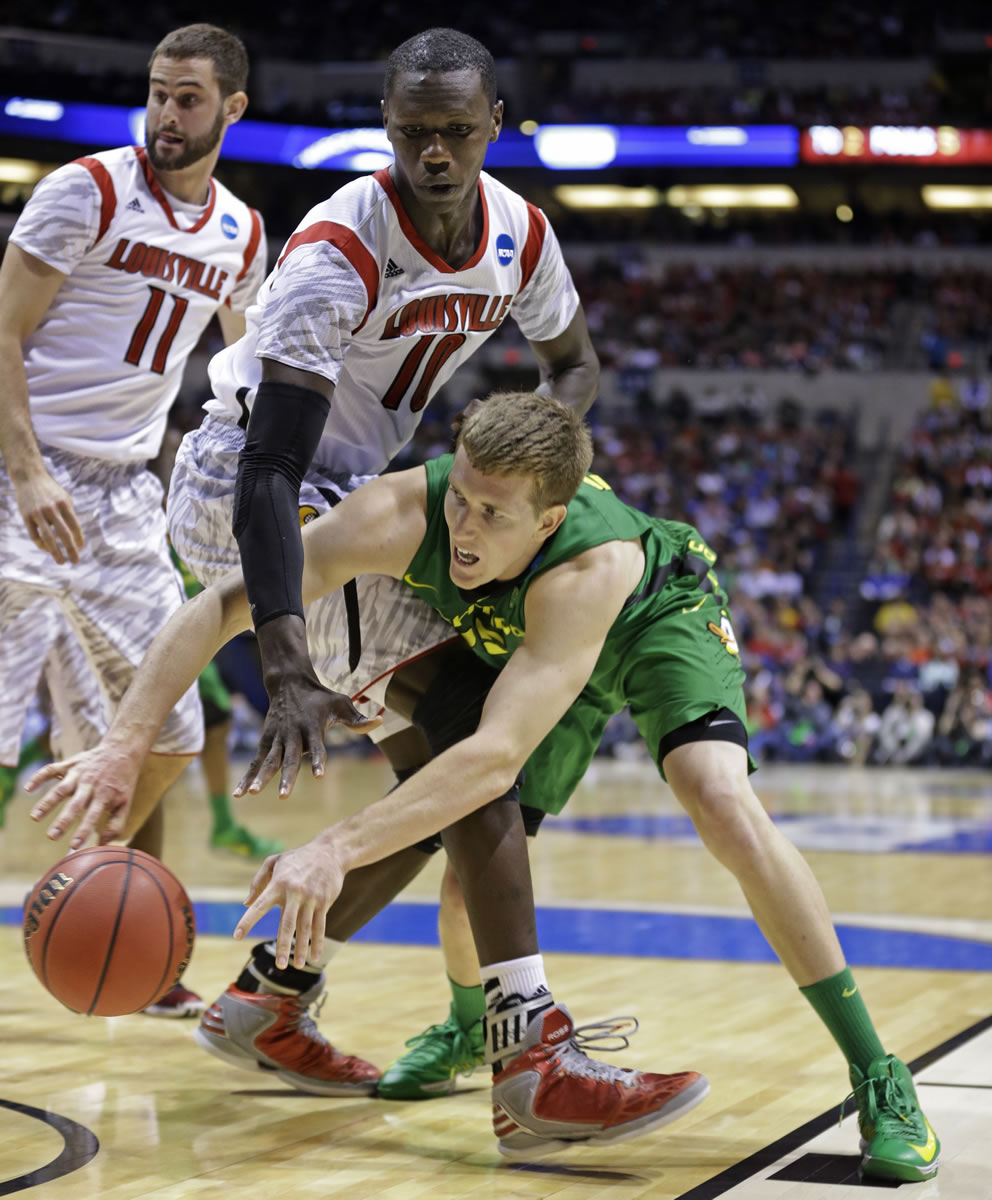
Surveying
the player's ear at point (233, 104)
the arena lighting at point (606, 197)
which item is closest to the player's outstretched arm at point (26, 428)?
the player's ear at point (233, 104)

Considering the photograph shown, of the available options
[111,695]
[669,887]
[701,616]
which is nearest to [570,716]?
[701,616]

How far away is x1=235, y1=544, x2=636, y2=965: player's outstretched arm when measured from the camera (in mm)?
2721

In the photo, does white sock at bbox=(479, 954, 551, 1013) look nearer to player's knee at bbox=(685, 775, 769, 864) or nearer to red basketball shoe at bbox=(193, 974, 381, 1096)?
player's knee at bbox=(685, 775, 769, 864)

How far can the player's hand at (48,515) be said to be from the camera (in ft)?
14.2

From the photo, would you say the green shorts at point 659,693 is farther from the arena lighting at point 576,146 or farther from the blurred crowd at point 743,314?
the arena lighting at point 576,146

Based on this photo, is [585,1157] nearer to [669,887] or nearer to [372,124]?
[669,887]

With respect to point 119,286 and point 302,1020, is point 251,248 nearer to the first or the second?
point 119,286

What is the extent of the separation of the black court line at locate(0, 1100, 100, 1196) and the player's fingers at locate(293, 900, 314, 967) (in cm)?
81

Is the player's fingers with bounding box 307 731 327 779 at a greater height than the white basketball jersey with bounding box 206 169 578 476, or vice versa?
the white basketball jersey with bounding box 206 169 578 476

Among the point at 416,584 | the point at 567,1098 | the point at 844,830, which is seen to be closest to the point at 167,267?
the point at 416,584

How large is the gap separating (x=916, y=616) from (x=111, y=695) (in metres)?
15.9

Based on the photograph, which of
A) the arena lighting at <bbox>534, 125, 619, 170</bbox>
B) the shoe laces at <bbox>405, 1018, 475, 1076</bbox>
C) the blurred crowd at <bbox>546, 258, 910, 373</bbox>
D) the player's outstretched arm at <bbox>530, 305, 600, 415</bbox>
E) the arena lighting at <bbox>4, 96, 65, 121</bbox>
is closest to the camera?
the shoe laces at <bbox>405, 1018, 475, 1076</bbox>

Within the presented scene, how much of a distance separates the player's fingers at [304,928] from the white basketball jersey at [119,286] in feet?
8.01

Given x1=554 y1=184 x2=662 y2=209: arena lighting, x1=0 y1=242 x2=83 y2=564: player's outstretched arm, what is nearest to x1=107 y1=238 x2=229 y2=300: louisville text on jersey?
x1=0 y1=242 x2=83 y2=564: player's outstretched arm
